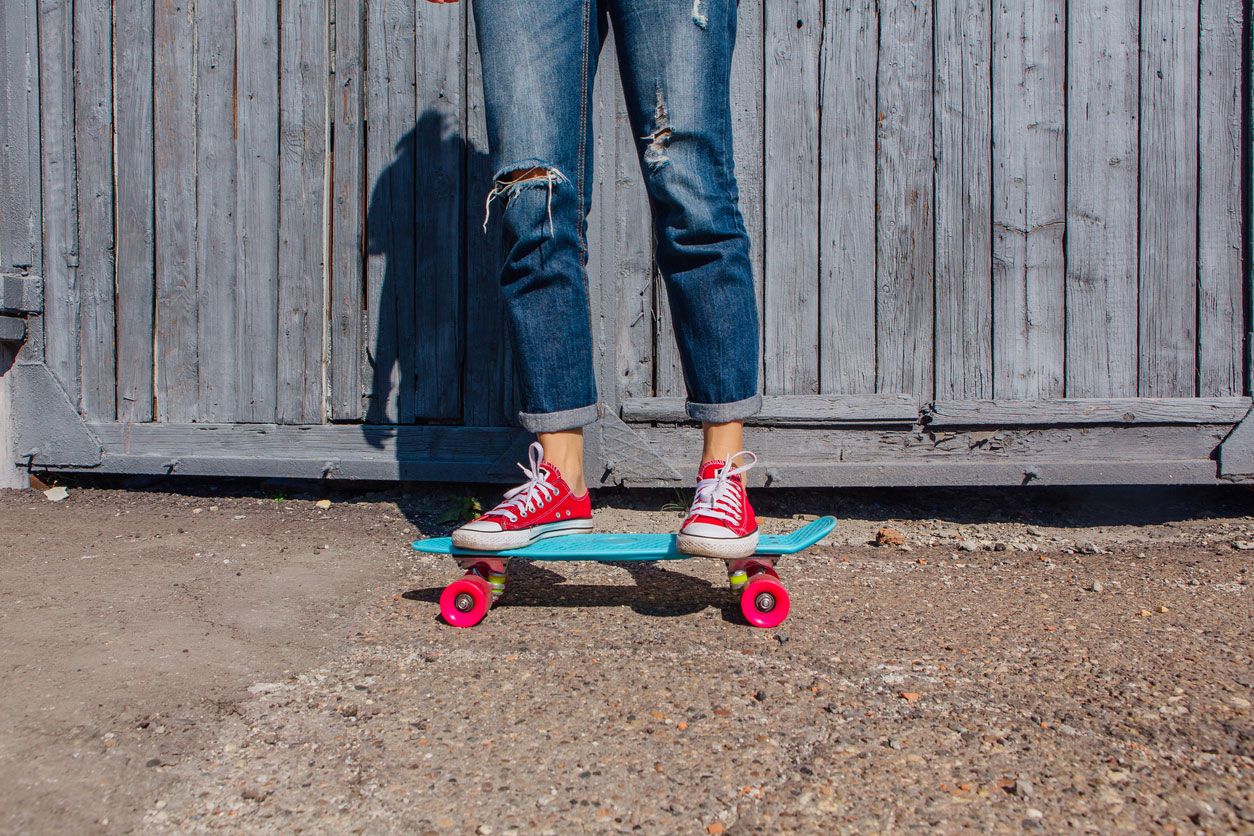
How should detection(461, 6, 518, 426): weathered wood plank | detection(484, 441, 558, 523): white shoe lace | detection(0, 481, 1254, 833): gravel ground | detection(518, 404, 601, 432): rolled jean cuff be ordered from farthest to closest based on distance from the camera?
detection(461, 6, 518, 426): weathered wood plank, detection(518, 404, 601, 432): rolled jean cuff, detection(484, 441, 558, 523): white shoe lace, detection(0, 481, 1254, 833): gravel ground

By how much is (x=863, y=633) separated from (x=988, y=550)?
3.30 ft

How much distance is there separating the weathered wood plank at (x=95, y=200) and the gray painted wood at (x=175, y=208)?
0.17 meters

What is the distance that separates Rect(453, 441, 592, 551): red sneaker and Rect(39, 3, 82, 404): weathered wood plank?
2.08m

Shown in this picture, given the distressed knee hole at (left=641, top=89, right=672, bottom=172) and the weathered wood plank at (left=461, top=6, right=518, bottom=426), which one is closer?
the distressed knee hole at (left=641, top=89, right=672, bottom=172)

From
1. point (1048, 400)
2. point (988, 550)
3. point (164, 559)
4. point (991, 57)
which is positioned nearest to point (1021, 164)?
point (991, 57)

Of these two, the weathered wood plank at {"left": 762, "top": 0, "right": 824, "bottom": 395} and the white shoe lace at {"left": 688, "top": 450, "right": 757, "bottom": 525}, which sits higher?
the weathered wood plank at {"left": 762, "top": 0, "right": 824, "bottom": 395}

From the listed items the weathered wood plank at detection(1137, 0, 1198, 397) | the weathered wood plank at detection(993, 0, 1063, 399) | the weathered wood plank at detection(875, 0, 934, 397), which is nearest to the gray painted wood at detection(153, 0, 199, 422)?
the weathered wood plank at detection(875, 0, 934, 397)

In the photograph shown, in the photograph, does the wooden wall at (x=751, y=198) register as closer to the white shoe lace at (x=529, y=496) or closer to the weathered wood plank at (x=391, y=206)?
the weathered wood plank at (x=391, y=206)

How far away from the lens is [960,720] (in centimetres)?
123

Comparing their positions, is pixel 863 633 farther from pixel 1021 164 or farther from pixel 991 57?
pixel 991 57

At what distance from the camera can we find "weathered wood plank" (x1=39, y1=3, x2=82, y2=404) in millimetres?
2902

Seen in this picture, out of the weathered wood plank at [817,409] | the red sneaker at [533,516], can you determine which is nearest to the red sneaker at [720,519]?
the red sneaker at [533,516]

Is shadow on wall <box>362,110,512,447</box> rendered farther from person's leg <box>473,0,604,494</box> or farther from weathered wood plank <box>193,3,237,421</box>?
person's leg <box>473,0,604,494</box>

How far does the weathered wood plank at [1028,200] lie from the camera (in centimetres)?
257
